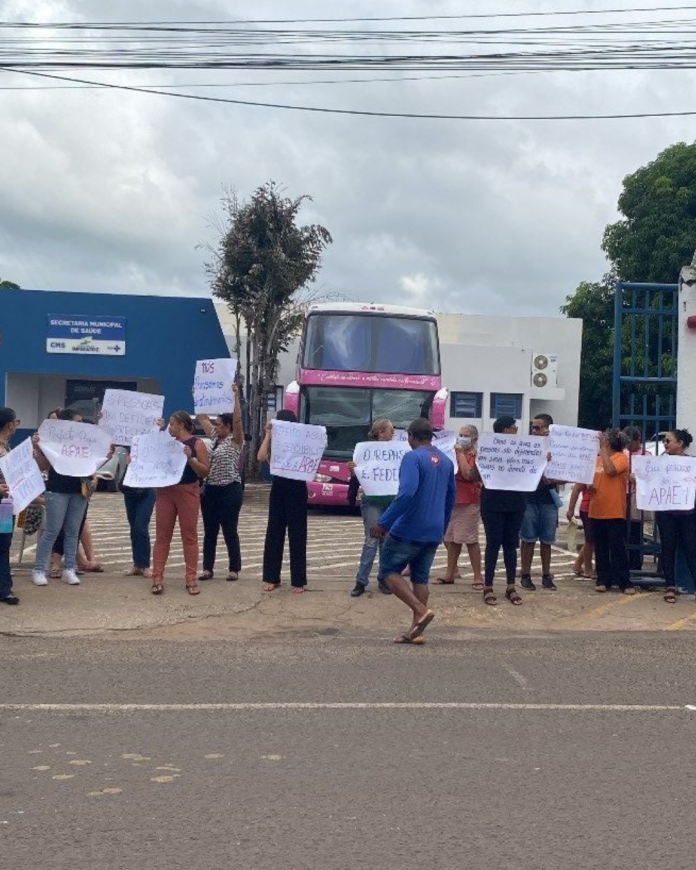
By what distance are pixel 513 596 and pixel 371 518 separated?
5.30 feet

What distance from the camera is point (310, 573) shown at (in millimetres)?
12484

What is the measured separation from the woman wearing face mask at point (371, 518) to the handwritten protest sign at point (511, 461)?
0.98m

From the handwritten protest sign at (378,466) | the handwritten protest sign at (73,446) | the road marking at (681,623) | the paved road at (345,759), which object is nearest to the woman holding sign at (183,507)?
the handwritten protest sign at (73,446)

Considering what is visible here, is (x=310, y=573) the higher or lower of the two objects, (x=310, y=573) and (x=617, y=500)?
the lower

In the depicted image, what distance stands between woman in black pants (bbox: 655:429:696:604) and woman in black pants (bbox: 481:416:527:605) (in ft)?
5.09

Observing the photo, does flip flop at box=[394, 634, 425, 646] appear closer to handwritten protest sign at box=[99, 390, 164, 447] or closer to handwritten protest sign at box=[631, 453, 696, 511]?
handwritten protest sign at box=[631, 453, 696, 511]

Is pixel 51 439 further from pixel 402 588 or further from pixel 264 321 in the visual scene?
pixel 264 321

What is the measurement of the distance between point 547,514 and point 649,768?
5.79 m

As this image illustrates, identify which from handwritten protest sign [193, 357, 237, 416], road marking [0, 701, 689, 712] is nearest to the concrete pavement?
handwritten protest sign [193, 357, 237, 416]

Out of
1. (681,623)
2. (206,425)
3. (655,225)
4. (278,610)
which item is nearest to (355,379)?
(206,425)

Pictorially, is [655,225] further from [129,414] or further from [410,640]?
[410,640]

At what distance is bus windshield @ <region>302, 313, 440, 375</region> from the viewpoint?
2105 centimetres

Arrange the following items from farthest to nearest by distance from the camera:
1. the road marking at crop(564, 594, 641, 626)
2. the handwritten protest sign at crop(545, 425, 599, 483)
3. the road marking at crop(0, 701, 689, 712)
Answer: the handwritten protest sign at crop(545, 425, 599, 483) < the road marking at crop(564, 594, 641, 626) < the road marking at crop(0, 701, 689, 712)

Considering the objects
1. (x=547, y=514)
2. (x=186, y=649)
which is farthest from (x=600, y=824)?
(x=547, y=514)
